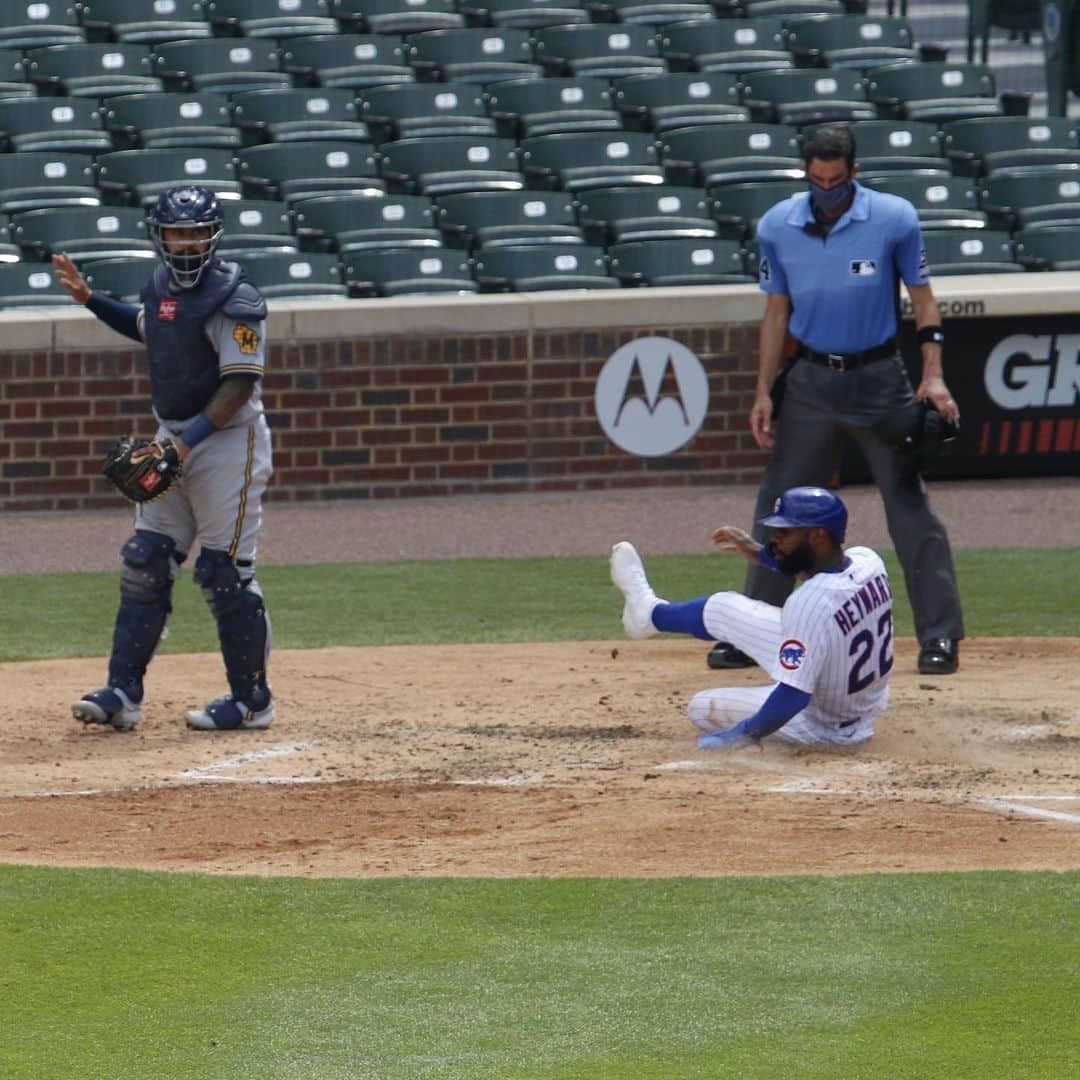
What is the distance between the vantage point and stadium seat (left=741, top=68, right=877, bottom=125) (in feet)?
55.5

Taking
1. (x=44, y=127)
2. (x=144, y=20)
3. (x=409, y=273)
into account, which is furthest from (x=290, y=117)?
(x=409, y=273)

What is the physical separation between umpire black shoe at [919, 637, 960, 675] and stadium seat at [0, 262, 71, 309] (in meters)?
7.26

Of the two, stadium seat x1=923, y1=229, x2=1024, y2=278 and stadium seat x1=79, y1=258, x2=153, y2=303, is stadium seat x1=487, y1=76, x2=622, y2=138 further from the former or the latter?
stadium seat x1=79, y1=258, x2=153, y2=303

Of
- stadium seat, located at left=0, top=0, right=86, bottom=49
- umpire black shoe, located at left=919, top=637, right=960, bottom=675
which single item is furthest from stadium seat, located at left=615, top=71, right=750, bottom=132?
umpire black shoe, located at left=919, top=637, right=960, bottom=675

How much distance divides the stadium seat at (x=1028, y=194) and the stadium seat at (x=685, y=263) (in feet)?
7.76

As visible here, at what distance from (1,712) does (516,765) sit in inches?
81.4

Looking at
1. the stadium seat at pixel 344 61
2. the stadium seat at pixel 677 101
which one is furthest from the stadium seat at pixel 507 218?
the stadium seat at pixel 344 61

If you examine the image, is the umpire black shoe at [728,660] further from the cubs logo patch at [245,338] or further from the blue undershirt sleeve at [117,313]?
the blue undershirt sleeve at [117,313]

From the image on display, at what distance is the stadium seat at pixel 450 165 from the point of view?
1580 cm

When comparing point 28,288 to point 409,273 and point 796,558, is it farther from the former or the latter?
point 796,558

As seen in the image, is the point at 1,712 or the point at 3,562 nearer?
the point at 1,712

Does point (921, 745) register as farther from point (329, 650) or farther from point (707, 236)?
point (707, 236)

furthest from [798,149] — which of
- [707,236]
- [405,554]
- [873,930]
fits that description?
[873,930]

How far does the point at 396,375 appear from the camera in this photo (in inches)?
528
